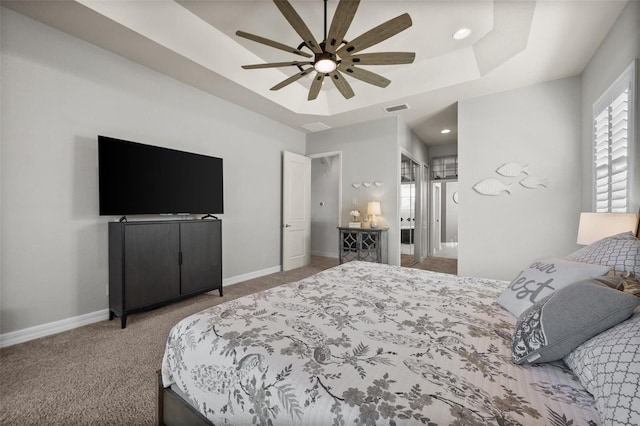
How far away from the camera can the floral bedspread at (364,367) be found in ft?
2.33

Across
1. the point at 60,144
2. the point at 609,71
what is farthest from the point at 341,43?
the point at 60,144

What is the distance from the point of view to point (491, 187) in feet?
11.8

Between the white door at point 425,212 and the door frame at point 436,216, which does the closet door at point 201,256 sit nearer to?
the white door at point 425,212

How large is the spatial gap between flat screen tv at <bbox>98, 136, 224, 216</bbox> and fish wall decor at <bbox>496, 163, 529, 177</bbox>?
3.83 meters

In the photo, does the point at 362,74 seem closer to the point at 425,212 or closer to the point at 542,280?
the point at 542,280

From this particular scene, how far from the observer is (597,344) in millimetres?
774

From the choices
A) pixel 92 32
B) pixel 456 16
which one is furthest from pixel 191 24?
pixel 456 16

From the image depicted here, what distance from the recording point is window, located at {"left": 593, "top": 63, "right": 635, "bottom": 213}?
2.02 m

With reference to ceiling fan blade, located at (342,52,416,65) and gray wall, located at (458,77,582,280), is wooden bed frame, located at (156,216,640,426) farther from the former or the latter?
gray wall, located at (458,77,582,280)

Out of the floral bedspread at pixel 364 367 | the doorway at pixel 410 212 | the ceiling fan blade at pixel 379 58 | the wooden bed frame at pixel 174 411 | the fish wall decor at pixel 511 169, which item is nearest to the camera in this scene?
the floral bedspread at pixel 364 367

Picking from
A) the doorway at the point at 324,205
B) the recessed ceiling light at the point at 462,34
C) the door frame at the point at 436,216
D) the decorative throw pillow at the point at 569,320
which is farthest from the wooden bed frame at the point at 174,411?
the door frame at the point at 436,216

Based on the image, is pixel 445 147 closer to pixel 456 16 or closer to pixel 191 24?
pixel 456 16

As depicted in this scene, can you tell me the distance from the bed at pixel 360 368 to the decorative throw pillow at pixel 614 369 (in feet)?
0.20

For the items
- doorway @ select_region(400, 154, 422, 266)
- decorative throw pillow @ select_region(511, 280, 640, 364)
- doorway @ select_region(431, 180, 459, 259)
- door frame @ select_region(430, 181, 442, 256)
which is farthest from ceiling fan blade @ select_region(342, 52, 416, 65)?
doorway @ select_region(431, 180, 459, 259)
